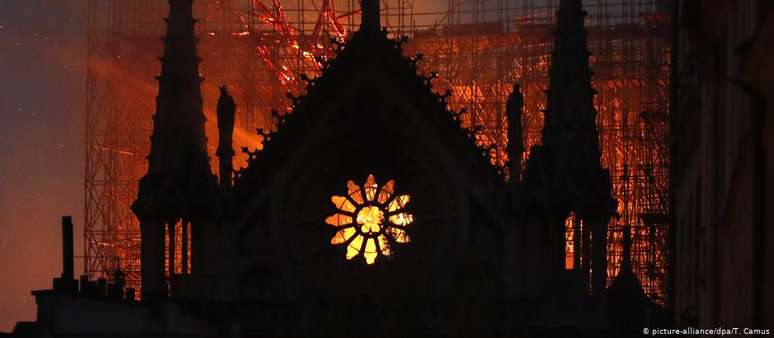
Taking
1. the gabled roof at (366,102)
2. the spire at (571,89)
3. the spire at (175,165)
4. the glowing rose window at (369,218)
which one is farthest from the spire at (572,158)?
the spire at (175,165)

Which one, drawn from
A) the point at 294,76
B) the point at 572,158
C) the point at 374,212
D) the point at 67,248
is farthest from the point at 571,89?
the point at 294,76

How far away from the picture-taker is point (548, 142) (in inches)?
2181

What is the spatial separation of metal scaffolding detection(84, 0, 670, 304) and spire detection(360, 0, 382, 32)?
Result: 64.0 ft

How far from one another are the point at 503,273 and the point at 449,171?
2537 mm

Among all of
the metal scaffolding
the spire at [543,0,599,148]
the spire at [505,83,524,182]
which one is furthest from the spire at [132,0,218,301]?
the metal scaffolding

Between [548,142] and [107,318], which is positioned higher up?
[548,142]

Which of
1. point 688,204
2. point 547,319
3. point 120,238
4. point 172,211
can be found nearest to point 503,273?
point 547,319

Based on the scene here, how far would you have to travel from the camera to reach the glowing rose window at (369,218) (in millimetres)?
57875

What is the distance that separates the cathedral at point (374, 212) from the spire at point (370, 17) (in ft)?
0.15

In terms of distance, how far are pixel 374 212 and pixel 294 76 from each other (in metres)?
21.6

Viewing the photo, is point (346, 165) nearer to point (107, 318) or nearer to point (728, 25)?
point (107, 318)

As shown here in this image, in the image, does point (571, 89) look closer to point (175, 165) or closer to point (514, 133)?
point (514, 133)

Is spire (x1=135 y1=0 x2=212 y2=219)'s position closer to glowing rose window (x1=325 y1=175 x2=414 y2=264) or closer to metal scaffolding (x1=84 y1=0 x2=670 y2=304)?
glowing rose window (x1=325 y1=175 x2=414 y2=264)

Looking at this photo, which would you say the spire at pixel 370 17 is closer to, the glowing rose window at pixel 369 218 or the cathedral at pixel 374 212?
the cathedral at pixel 374 212
